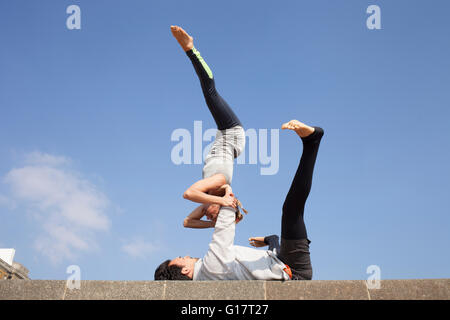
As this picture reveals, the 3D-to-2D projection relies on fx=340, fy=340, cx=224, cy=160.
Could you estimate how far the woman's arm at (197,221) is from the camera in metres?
5.38

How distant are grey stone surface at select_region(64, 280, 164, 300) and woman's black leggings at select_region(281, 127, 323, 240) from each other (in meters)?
1.69

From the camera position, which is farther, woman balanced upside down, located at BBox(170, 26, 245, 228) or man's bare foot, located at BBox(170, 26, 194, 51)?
man's bare foot, located at BBox(170, 26, 194, 51)

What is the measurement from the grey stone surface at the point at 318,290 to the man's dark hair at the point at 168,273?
4.20 feet

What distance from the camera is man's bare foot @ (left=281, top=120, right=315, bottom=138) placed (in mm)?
4172

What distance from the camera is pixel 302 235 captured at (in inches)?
168

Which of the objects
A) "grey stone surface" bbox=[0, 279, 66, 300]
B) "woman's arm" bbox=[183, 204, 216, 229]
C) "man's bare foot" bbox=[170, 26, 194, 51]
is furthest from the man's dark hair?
"man's bare foot" bbox=[170, 26, 194, 51]

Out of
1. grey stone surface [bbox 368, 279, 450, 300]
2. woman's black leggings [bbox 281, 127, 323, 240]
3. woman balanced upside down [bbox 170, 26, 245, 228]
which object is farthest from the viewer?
woman balanced upside down [bbox 170, 26, 245, 228]

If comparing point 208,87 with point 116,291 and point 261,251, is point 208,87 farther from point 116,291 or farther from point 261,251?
point 116,291

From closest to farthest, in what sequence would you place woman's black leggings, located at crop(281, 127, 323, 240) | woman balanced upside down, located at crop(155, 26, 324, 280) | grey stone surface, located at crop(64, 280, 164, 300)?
grey stone surface, located at crop(64, 280, 164, 300) → woman balanced upside down, located at crop(155, 26, 324, 280) → woman's black leggings, located at crop(281, 127, 323, 240)

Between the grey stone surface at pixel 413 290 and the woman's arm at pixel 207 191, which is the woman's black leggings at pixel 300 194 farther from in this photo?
the grey stone surface at pixel 413 290

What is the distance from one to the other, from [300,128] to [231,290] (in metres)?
2.05

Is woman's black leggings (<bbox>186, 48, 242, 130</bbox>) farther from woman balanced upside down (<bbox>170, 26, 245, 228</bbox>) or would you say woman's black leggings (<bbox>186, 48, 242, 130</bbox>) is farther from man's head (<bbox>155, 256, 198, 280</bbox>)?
man's head (<bbox>155, 256, 198, 280</bbox>)
